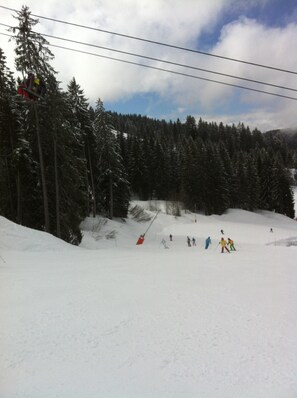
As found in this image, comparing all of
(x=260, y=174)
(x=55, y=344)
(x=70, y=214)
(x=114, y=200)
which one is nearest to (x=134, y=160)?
(x=114, y=200)

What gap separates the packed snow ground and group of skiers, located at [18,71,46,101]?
31.2ft

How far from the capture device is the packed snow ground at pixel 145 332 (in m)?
4.77

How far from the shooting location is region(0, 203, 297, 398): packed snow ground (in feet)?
15.7

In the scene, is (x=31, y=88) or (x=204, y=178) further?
(x=204, y=178)

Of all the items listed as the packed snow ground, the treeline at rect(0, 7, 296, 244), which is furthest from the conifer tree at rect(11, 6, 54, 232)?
the packed snow ground

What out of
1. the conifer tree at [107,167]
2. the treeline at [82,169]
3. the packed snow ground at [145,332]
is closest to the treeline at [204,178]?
the treeline at [82,169]

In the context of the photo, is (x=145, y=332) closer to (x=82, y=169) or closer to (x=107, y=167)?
(x=82, y=169)

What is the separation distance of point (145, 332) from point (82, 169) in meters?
28.8

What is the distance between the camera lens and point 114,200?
→ 44.6m

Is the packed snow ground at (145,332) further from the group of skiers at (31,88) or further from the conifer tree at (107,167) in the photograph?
the conifer tree at (107,167)

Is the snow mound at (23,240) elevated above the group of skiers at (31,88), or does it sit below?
below

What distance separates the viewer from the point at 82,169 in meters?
33.9

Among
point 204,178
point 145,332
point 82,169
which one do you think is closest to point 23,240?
point 145,332

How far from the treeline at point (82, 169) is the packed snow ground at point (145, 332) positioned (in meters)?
11.3
